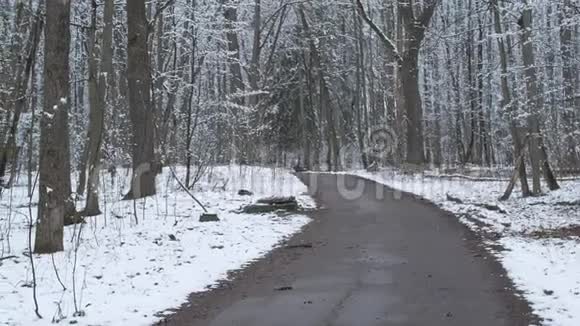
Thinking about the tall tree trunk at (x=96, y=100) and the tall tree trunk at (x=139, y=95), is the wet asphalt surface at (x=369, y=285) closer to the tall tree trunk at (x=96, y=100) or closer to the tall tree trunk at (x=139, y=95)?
the tall tree trunk at (x=96, y=100)

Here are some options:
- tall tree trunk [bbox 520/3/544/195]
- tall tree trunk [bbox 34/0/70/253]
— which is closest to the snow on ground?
tall tree trunk [bbox 34/0/70/253]

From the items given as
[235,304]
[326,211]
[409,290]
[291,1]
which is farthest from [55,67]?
[291,1]

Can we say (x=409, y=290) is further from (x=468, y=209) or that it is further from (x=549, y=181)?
(x=549, y=181)

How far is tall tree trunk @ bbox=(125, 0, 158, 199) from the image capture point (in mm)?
16203

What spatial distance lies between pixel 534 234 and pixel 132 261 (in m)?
7.26

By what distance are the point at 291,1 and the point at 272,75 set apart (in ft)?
21.6

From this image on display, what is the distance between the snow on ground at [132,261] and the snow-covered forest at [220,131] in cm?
5

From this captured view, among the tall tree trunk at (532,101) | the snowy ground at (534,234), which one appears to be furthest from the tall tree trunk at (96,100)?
the tall tree trunk at (532,101)

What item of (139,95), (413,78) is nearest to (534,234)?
(139,95)

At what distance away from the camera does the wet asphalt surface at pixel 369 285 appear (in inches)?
246

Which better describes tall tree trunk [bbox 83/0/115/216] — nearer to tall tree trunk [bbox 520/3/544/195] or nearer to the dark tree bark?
tall tree trunk [bbox 520/3/544/195]

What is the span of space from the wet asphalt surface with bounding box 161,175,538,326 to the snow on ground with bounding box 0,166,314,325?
449 millimetres

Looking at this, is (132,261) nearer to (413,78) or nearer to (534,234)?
(534,234)

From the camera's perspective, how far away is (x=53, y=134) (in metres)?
9.26
